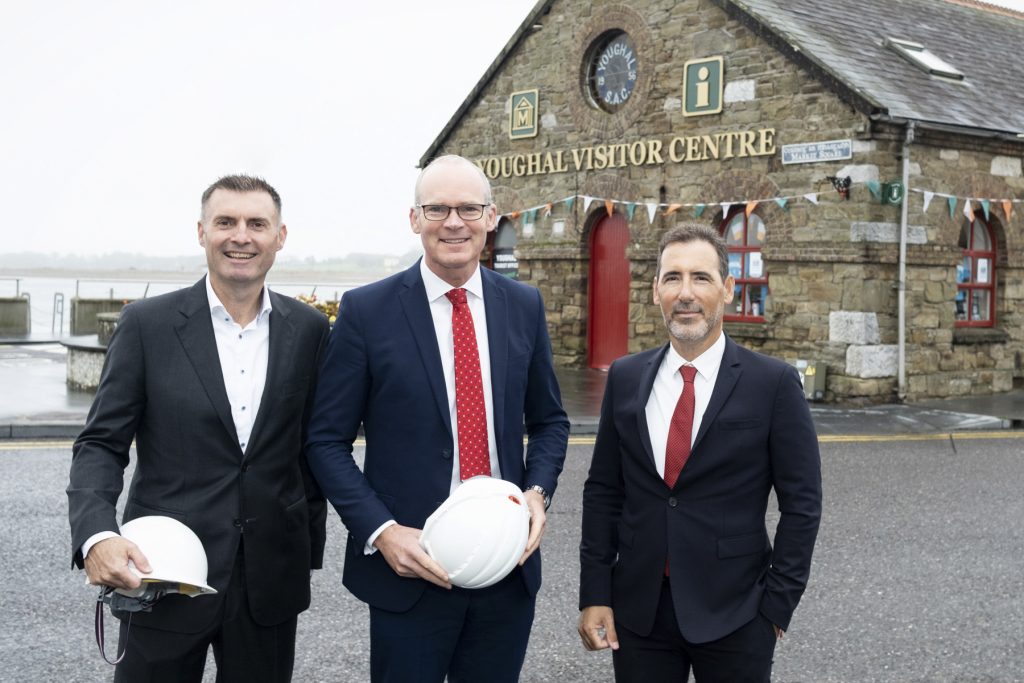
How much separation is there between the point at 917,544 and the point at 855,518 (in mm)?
726

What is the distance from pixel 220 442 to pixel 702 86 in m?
13.2

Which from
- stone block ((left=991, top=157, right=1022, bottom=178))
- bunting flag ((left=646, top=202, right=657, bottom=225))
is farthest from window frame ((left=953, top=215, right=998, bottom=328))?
bunting flag ((left=646, top=202, right=657, bottom=225))

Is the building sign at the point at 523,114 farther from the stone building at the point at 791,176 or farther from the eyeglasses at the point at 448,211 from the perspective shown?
the eyeglasses at the point at 448,211

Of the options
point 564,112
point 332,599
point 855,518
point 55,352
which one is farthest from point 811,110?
point 55,352

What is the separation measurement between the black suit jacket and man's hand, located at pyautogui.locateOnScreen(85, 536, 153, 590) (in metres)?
0.21

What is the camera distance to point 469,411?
313 centimetres

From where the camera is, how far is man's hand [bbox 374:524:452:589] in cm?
290

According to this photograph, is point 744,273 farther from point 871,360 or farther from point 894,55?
point 894,55

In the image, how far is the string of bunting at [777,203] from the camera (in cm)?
1340

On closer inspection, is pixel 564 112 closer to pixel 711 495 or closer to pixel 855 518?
pixel 855 518

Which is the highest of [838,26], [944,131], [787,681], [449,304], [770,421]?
[838,26]

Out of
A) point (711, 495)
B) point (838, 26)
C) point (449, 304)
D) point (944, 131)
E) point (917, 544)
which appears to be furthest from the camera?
point (838, 26)

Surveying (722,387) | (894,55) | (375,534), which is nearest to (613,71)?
(894,55)

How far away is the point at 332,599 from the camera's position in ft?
18.5
